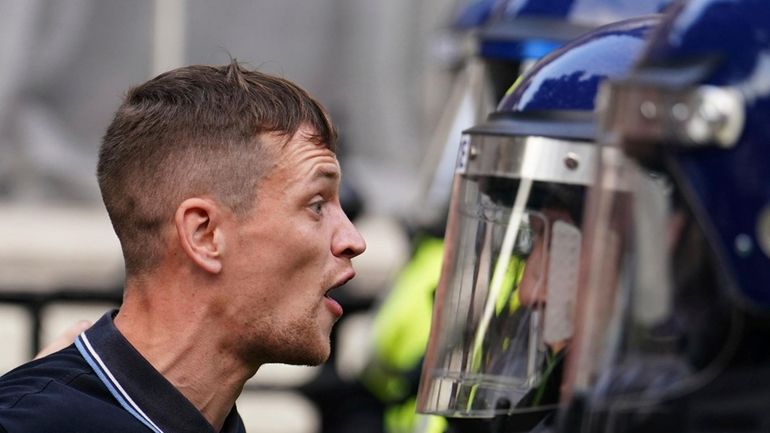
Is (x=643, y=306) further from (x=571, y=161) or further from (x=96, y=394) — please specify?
(x=96, y=394)

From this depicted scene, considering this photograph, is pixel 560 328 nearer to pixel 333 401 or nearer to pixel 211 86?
pixel 211 86

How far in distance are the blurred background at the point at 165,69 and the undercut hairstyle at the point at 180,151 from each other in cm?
495

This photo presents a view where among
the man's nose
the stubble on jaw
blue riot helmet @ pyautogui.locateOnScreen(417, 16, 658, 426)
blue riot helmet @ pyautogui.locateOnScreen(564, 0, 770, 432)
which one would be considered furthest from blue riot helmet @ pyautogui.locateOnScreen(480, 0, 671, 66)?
blue riot helmet @ pyautogui.locateOnScreen(564, 0, 770, 432)

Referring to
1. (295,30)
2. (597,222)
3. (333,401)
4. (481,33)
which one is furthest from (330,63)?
(597,222)

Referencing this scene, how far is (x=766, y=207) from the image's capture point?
6.44 feet

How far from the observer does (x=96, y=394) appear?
8.03 feet

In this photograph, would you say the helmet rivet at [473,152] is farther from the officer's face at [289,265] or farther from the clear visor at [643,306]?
the clear visor at [643,306]

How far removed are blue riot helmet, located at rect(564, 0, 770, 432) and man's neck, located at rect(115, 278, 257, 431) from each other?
738 mm

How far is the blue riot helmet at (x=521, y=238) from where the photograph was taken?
254cm

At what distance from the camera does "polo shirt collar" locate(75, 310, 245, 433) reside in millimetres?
2467

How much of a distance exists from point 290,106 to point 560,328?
0.53 meters

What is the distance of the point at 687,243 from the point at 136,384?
88 cm

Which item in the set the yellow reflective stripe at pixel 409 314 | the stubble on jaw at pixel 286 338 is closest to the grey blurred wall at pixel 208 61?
the yellow reflective stripe at pixel 409 314

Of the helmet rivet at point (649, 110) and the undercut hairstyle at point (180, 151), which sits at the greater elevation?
the helmet rivet at point (649, 110)
